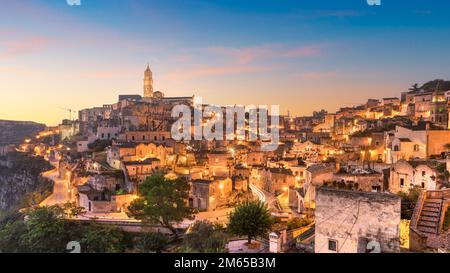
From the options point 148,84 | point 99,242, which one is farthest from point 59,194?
point 148,84

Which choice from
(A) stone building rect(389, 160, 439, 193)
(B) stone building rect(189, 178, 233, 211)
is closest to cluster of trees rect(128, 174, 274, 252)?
(B) stone building rect(189, 178, 233, 211)

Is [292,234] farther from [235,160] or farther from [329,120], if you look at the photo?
[329,120]

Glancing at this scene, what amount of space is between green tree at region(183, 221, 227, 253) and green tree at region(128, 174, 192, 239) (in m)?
2.76

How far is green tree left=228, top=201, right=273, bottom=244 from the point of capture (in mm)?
13516

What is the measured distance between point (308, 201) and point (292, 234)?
20.8ft

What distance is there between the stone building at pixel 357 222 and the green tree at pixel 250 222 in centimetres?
390

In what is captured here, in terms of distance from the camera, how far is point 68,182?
3141cm

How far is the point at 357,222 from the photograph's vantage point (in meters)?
9.09

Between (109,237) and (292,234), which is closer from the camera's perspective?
(292,234)

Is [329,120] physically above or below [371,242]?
above
